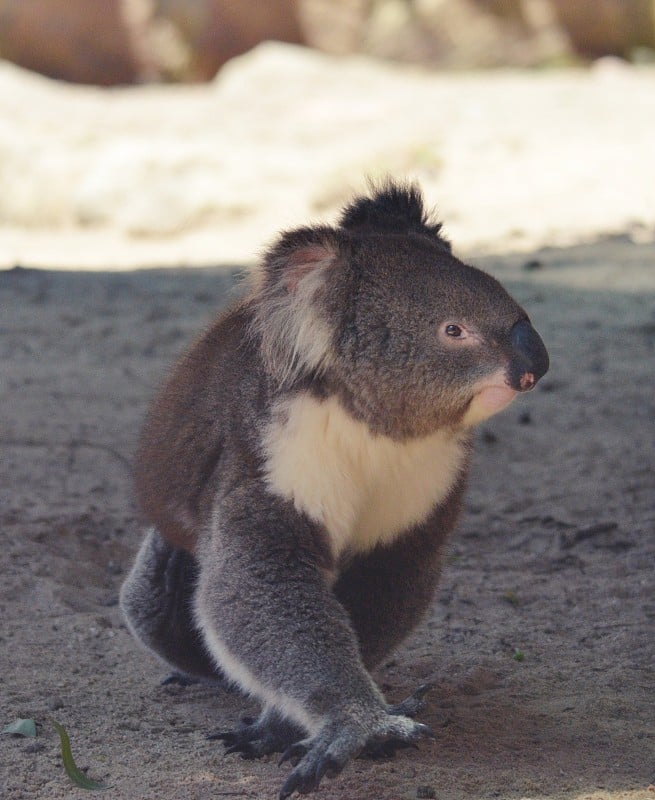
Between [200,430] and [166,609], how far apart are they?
587 mm

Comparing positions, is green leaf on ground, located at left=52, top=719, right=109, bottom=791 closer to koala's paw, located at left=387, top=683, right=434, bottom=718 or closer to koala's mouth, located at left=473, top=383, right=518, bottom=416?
koala's paw, located at left=387, top=683, right=434, bottom=718

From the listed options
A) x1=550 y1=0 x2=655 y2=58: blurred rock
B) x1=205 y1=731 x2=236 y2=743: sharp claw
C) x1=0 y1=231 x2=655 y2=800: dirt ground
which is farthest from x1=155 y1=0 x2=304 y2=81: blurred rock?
x1=205 y1=731 x2=236 y2=743: sharp claw

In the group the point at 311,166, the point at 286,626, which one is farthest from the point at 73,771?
the point at 311,166

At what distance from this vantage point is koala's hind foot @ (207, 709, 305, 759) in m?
2.69

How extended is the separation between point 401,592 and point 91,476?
1.93m

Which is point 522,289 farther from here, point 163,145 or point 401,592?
point 163,145

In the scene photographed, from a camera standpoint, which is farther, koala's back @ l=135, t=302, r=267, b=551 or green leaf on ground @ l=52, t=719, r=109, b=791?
koala's back @ l=135, t=302, r=267, b=551

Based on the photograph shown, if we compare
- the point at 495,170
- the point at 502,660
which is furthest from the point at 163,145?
the point at 502,660

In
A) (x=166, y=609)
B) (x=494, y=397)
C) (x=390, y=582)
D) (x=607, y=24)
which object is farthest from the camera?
(x=607, y=24)

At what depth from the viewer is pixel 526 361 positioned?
8.09 feet

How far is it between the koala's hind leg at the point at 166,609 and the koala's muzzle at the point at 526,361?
1085 millimetres

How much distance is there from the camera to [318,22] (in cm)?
1580

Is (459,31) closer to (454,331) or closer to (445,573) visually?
(445,573)

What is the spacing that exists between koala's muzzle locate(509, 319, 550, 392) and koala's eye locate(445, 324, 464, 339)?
0.37 ft
